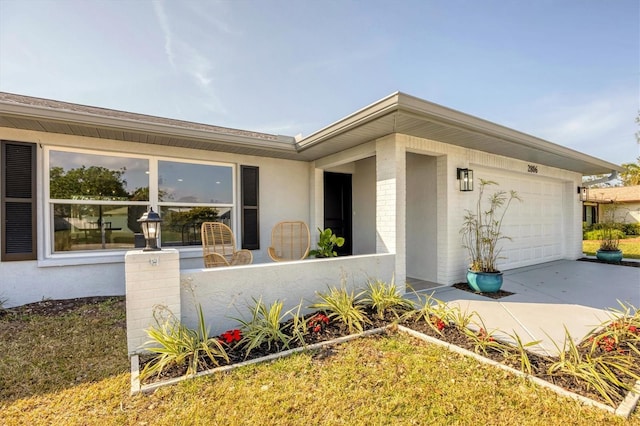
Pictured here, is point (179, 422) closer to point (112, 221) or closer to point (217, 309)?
point (217, 309)

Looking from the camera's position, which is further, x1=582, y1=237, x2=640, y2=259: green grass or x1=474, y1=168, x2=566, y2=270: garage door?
x1=582, y1=237, x2=640, y2=259: green grass

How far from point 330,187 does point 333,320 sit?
428 cm

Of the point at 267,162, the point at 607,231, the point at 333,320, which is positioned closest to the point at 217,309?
the point at 333,320

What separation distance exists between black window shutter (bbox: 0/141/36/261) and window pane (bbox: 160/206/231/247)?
176 cm

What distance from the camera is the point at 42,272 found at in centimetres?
444

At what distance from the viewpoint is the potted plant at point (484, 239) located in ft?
16.1

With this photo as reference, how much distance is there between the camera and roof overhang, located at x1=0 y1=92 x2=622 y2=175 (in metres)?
3.79

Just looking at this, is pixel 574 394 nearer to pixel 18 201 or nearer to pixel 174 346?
pixel 174 346

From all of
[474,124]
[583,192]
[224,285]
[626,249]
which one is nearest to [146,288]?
[224,285]

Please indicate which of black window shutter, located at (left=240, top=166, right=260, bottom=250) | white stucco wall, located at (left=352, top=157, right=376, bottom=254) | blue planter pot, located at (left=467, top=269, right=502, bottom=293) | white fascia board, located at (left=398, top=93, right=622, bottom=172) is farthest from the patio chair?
blue planter pot, located at (left=467, top=269, right=502, bottom=293)

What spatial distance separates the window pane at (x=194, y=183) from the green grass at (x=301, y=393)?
3.04m

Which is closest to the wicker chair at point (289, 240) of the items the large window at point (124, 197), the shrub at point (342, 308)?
the large window at point (124, 197)

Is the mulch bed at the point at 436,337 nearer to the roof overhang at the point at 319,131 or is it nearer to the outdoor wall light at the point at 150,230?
the outdoor wall light at the point at 150,230

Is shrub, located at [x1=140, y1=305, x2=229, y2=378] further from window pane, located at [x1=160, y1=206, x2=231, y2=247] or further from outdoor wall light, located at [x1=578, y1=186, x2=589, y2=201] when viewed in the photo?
outdoor wall light, located at [x1=578, y1=186, x2=589, y2=201]
